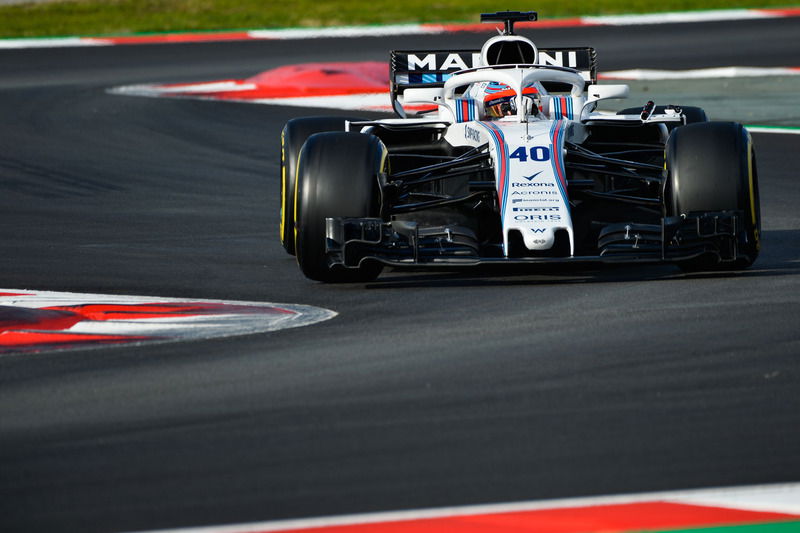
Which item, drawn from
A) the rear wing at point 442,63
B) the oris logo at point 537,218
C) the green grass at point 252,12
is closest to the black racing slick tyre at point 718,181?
the oris logo at point 537,218

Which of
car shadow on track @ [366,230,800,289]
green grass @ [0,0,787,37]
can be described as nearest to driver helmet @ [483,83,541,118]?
car shadow on track @ [366,230,800,289]

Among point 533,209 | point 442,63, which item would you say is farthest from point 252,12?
point 533,209

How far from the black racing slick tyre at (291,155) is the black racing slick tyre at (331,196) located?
906mm

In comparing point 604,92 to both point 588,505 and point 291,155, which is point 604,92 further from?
point 588,505

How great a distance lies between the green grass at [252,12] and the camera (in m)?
29.2

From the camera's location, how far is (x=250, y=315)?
24.9ft

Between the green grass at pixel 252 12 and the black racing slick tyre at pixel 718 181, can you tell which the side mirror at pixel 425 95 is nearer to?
the black racing slick tyre at pixel 718 181

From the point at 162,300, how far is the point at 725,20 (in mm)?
22401

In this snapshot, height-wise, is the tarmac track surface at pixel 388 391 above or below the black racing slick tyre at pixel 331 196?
below

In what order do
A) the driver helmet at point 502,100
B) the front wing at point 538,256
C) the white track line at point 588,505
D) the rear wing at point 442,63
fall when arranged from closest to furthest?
the white track line at point 588,505 → the front wing at point 538,256 → the driver helmet at point 502,100 → the rear wing at point 442,63

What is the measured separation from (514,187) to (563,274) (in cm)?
69

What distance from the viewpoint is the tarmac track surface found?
464 centimetres

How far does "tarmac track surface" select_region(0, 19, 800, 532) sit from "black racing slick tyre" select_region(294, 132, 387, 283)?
0.65ft

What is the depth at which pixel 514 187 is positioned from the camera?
27.9 feet
